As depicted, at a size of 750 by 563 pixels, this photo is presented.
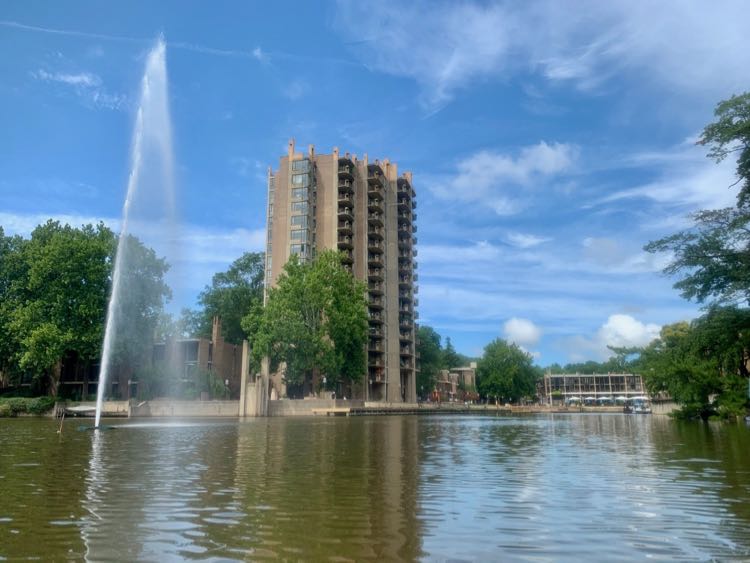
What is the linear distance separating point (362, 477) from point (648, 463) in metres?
8.57

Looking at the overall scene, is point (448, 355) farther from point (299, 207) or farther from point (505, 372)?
point (299, 207)

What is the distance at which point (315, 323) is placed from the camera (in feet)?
272

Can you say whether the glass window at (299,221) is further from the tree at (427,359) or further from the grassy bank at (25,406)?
the grassy bank at (25,406)

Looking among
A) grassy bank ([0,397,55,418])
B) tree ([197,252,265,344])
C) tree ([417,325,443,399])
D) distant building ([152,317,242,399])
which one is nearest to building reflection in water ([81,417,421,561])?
grassy bank ([0,397,55,418])

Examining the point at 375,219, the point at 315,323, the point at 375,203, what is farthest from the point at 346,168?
the point at 315,323

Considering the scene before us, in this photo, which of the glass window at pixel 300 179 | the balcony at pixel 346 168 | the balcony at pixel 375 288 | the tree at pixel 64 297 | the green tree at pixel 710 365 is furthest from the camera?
the balcony at pixel 375 288

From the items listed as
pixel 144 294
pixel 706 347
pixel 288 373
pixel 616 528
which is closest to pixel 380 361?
pixel 288 373

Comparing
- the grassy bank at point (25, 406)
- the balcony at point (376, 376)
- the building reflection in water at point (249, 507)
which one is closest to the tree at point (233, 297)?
the balcony at point (376, 376)

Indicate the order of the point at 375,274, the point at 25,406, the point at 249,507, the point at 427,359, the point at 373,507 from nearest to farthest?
the point at 249,507, the point at 373,507, the point at 25,406, the point at 375,274, the point at 427,359

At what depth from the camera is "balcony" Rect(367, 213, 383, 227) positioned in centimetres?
11494

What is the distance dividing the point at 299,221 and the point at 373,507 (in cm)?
9957

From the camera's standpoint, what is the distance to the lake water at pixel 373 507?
714 centimetres

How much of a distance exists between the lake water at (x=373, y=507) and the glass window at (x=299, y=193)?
91.6 metres

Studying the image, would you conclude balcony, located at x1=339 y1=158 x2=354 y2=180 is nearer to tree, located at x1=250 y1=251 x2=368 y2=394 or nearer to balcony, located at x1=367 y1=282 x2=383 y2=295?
balcony, located at x1=367 y1=282 x2=383 y2=295
